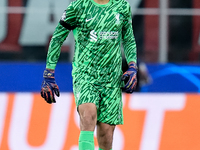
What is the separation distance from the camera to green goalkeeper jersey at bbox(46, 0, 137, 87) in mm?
3795

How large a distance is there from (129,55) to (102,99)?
1.68ft

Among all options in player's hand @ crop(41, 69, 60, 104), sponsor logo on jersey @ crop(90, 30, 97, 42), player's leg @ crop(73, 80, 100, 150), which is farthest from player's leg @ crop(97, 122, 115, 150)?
sponsor logo on jersey @ crop(90, 30, 97, 42)

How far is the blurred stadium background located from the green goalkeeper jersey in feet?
5.60

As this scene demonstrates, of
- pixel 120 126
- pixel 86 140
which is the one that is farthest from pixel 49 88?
pixel 120 126

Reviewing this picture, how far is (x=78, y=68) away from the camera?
12.6 feet

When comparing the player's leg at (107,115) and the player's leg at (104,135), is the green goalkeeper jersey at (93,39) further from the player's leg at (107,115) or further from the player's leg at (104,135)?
the player's leg at (104,135)

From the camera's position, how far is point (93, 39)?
3793mm

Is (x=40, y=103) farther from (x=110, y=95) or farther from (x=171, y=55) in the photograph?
(x=171, y=55)

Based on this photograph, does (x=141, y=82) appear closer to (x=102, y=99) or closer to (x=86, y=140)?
(x=102, y=99)

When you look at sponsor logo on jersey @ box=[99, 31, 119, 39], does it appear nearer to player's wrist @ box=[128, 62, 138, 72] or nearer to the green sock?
player's wrist @ box=[128, 62, 138, 72]

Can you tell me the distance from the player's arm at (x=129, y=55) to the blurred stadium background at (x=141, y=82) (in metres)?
1.53

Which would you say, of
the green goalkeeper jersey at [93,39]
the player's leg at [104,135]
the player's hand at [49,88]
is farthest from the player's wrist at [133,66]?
the player's hand at [49,88]

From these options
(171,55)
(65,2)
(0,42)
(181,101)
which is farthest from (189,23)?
(181,101)

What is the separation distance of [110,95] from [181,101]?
194cm
